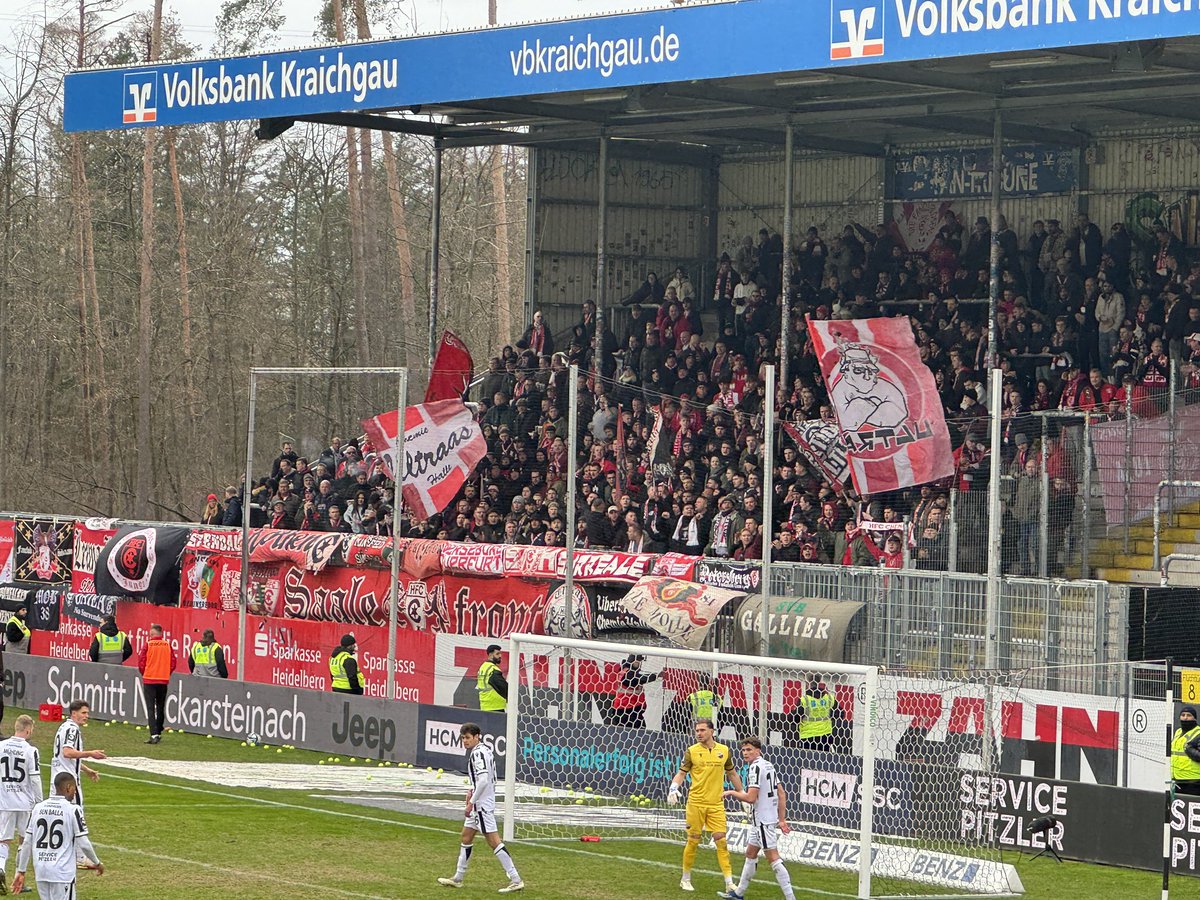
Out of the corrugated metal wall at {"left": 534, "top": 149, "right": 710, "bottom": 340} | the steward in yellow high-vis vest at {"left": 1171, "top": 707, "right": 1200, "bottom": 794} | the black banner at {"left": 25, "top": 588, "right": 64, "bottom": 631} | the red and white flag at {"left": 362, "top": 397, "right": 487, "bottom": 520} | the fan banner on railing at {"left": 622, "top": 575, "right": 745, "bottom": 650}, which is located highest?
the corrugated metal wall at {"left": 534, "top": 149, "right": 710, "bottom": 340}

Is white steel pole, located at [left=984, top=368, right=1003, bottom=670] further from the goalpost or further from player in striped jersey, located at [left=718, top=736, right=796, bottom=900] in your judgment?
player in striped jersey, located at [left=718, top=736, right=796, bottom=900]

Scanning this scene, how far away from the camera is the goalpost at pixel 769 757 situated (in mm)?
19453

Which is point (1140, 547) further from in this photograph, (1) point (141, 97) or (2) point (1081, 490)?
(1) point (141, 97)

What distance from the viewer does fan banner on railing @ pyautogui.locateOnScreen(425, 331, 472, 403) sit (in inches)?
1163

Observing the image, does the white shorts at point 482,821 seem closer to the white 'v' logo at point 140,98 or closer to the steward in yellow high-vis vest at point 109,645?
the steward in yellow high-vis vest at point 109,645

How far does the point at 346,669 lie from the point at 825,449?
24.0 feet

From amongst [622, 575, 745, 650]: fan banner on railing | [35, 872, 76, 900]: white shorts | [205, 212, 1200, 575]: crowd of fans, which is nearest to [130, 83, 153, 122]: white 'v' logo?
[205, 212, 1200, 575]: crowd of fans

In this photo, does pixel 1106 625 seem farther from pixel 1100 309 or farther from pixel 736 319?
pixel 736 319

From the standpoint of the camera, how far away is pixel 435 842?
21.0 meters

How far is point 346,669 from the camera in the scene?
27156 millimetres

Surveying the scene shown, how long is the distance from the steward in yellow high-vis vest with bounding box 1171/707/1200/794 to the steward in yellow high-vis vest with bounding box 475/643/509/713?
8412mm

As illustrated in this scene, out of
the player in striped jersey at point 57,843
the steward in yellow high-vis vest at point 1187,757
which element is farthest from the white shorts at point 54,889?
the steward in yellow high-vis vest at point 1187,757

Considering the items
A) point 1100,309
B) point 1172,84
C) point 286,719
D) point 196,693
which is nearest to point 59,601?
point 196,693

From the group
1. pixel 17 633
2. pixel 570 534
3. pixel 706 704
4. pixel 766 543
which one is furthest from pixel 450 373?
pixel 17 633
